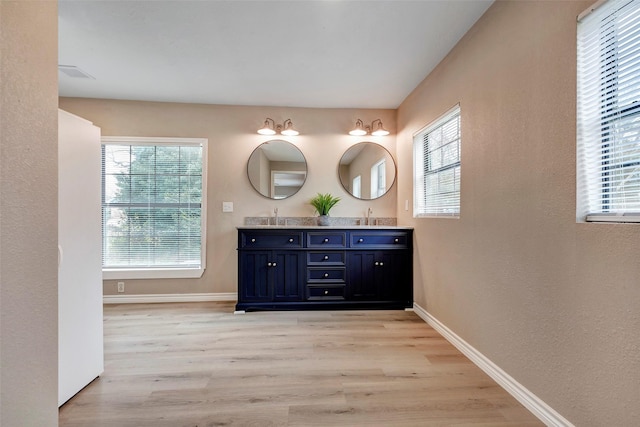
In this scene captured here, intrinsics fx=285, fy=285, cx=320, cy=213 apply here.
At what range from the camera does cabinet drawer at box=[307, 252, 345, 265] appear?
318cm

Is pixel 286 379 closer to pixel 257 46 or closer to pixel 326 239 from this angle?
pixel 326 239

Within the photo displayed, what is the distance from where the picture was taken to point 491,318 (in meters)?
1.88

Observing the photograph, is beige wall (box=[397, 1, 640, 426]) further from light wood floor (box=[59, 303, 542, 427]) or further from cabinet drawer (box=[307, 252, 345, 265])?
cabinet drawer (box=[307, 252, 345, 265])

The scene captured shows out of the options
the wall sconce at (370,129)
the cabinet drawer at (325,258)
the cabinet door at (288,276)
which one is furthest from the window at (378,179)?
the cabinet door at (288,276)

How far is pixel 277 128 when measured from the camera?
358cm

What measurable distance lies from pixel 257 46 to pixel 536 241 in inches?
92.5

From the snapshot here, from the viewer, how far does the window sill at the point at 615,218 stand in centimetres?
111

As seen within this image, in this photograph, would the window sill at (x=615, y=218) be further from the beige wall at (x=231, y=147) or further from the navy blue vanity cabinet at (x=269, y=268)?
the beige wall at (x=231, y=147)

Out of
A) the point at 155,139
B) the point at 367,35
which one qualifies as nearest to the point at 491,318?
the point at 367,35

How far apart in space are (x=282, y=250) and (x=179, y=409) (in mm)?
1754

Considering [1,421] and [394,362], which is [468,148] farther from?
[1,421]

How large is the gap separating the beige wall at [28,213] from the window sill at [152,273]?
98.1 inches

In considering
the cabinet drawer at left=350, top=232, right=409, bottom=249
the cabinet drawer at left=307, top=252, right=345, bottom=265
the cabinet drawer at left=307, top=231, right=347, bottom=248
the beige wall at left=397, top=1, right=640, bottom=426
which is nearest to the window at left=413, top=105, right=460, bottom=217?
the beige wall at left=397, top=1, right=640, bottom=426

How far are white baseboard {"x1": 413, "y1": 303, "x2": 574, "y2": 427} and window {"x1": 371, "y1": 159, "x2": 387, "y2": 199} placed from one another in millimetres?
1750
